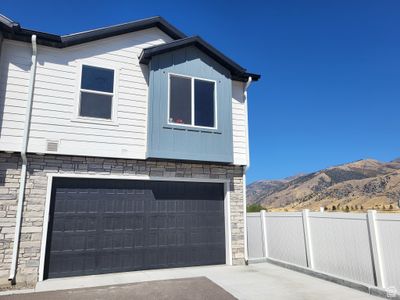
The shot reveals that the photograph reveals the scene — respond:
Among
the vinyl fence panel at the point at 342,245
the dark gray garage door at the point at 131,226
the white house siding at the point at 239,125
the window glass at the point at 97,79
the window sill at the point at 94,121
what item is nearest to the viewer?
the vinyl fence panel at the point at 342,245

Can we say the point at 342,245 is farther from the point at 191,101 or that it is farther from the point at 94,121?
the point at 94,121

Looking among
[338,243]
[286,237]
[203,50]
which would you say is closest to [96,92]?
[203,50]

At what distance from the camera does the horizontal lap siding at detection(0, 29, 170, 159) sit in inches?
289

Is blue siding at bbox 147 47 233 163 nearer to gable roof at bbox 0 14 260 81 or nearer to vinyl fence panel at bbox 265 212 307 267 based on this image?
gable roof at bbox 0 14 260 81

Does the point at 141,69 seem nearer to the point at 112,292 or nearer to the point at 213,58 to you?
the point at 213,58

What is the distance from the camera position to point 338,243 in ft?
22.9

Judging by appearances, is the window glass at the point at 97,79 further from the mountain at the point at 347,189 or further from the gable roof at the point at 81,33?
the mountain at the point at 347,189

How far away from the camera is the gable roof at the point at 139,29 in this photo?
7535mm

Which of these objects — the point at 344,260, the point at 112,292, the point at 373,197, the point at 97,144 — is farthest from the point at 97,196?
the point at 373,197

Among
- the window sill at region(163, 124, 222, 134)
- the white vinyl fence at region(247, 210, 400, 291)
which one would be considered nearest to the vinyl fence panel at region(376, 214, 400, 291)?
the white vinyl fence at region(247, 210, 400, 291)

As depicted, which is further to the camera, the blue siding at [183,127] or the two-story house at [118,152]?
the blue siding at [183,127]

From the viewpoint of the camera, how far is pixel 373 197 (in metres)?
42.9

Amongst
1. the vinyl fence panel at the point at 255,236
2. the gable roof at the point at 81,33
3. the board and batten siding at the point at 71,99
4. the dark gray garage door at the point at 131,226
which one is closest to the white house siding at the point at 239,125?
the dark gray garage door at the point at 131,226

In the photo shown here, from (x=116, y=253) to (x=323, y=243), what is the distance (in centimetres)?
543
